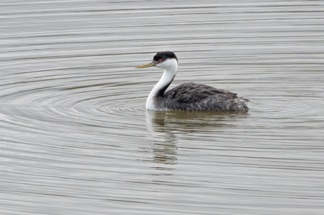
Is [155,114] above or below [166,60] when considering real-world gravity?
below

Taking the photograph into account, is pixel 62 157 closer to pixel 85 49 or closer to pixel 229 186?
pixel 229 186

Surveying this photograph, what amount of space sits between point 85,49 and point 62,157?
8.00 m

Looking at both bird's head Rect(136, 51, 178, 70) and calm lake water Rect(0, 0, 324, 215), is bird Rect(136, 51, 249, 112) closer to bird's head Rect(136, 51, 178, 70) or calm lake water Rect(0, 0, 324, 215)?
bird's head Rect(136, 51, 178, 70)

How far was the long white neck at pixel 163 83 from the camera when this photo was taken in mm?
19109

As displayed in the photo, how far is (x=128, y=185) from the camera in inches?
564

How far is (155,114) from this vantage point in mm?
18891

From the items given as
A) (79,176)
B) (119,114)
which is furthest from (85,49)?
(79,176)

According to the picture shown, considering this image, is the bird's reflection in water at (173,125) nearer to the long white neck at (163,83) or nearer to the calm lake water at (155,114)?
the calm lake water at (155,114)

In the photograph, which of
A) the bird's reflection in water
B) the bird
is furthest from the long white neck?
the bird's reflection in water

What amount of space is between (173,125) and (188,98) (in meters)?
0.91

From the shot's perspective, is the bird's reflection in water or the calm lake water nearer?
the calm lake water

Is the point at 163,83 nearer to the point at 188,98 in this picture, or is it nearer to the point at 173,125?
the point at 188,98

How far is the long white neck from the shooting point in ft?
62.7

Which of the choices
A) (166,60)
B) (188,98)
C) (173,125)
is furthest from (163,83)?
(173,125)
